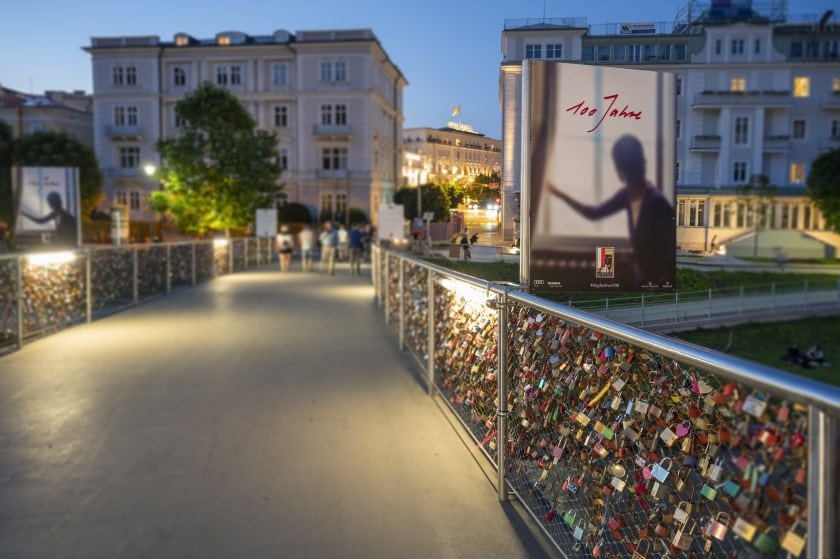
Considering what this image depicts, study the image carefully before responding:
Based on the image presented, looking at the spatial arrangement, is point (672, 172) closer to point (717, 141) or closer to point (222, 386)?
point (717, 141)

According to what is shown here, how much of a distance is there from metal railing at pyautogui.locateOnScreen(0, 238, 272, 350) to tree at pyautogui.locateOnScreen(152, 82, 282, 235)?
684 inches

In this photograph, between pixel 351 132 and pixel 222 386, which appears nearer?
pixel 222 386

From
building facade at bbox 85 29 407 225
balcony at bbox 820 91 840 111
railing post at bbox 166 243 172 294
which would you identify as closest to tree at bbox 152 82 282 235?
building facade at bbox 85 29 407 225

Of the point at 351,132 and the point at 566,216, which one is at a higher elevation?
the point at 351,132

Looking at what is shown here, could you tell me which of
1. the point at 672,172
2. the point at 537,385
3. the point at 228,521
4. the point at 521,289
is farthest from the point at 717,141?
the point at 228,521

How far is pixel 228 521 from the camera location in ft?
14.2

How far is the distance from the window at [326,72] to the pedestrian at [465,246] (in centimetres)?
5748

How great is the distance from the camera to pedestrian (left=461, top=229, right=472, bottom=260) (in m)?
5.30

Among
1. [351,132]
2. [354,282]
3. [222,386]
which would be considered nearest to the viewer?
[222,386]

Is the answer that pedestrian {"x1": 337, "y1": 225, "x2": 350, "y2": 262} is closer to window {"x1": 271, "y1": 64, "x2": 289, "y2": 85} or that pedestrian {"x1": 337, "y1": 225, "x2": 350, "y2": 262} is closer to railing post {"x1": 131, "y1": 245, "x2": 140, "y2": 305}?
railing post {"x1": 131, "y1": 245, "x2": 140, "y2": 305}

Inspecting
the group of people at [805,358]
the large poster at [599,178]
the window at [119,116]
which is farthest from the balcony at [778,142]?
the window at [119,116]

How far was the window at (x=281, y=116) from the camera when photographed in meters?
62.1

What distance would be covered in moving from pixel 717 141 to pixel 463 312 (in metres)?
2.29

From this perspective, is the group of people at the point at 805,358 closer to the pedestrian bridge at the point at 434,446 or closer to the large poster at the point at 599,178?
the pedestrian bridge at the point at 434,446
